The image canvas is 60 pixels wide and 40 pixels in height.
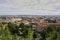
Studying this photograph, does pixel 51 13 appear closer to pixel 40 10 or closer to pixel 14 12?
pixel 40 10

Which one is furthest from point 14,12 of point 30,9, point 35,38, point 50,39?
point 50,39

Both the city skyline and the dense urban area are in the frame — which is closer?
the dense urban area

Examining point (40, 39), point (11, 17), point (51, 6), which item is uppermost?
point (51, 6)

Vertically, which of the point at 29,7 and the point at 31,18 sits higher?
the point at 29,7

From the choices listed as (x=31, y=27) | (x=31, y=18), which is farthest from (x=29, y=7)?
(x=31, y=27)

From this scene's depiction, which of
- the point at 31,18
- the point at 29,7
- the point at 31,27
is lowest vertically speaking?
the point at 31,27

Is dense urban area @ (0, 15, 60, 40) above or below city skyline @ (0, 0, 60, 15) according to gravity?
below

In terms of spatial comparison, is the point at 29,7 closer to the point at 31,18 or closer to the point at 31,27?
the point at 31,18

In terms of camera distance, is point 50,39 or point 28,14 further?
point 28,14
